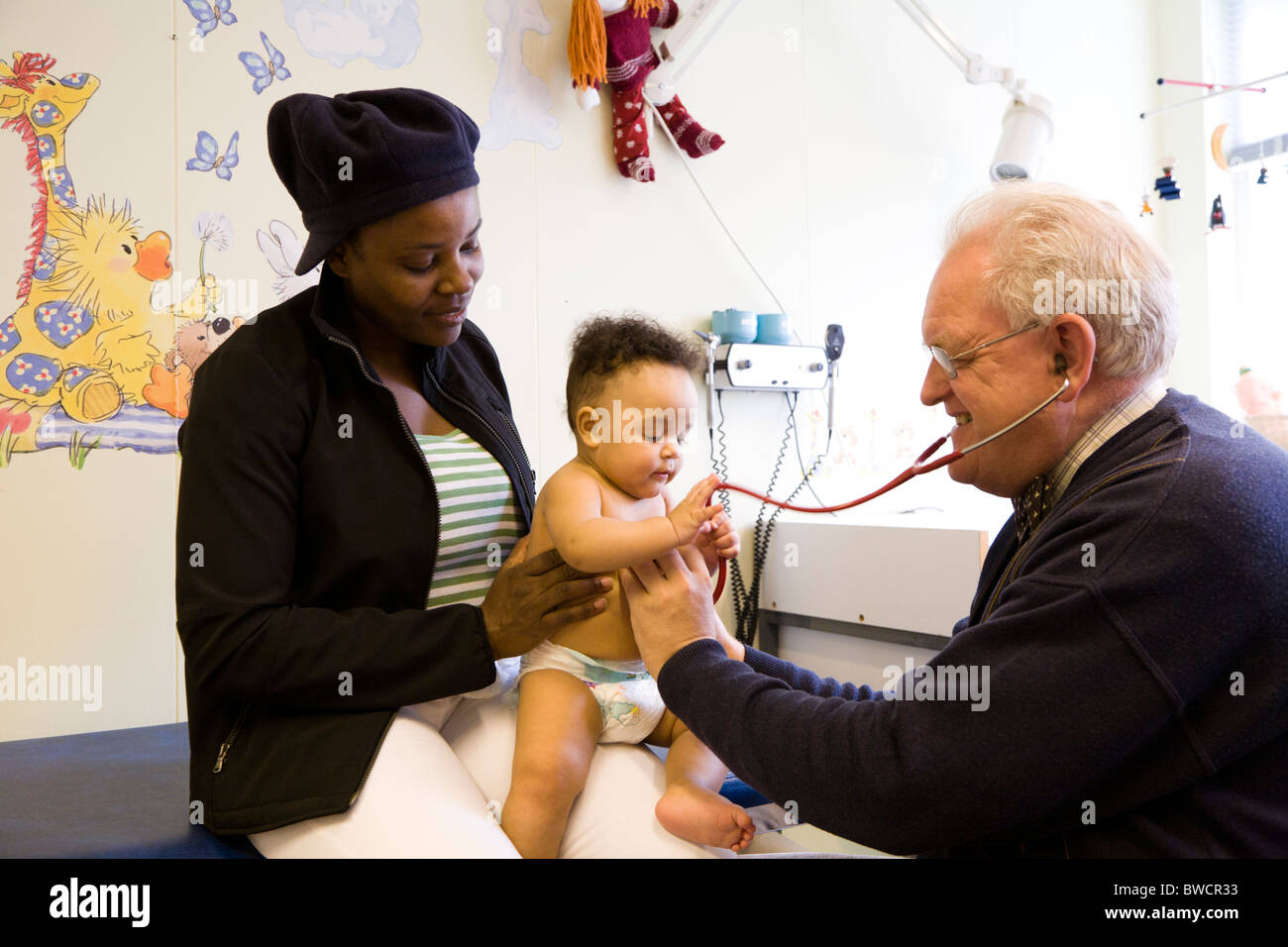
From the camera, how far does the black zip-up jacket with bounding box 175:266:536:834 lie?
42.8 inches

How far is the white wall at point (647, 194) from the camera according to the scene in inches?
82.0

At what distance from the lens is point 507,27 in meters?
2.61

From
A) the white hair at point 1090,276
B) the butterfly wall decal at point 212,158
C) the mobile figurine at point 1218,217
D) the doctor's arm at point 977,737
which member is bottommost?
the doctor's arm at point 977,737

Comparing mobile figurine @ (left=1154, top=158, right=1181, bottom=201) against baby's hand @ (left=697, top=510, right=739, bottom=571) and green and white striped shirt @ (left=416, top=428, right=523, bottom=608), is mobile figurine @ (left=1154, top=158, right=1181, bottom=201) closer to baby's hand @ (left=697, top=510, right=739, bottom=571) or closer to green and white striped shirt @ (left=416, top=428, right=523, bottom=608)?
baby's hand @ (left=697, top=510, right=739, bottom=571)

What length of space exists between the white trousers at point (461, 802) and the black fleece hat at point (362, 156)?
0.63 m

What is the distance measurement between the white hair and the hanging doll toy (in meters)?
1.84

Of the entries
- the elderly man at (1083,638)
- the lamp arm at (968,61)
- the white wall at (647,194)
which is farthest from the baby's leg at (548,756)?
the lamp arm at (968,61)

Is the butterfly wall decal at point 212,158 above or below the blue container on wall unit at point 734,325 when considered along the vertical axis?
above

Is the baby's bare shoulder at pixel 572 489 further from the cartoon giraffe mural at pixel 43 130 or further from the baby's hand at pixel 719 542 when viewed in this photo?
the cartoon giraffe mural at pixel 43 130

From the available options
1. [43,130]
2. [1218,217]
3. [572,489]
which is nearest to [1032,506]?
[572,489]

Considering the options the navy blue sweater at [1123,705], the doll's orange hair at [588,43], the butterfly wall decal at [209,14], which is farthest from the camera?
the doll's orange hair at [588,43]

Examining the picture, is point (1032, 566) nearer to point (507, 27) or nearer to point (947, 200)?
point (507, 27)

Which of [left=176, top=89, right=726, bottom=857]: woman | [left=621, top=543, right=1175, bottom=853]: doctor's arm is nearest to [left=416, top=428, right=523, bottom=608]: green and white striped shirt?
[left=176, top=89, right=726, bottom=857]: woman
